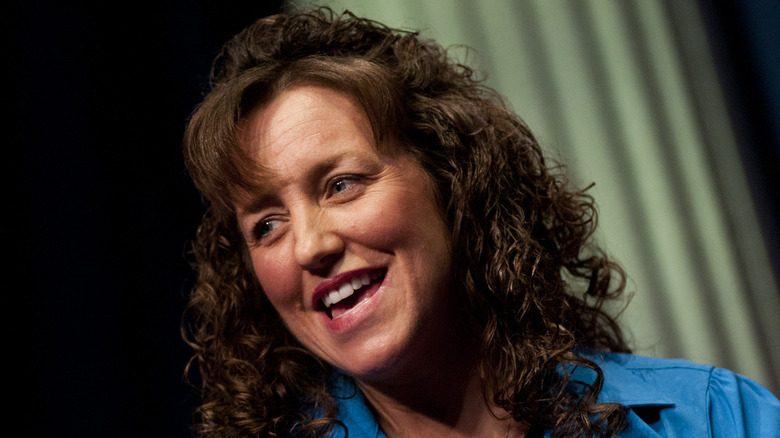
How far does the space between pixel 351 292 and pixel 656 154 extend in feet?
3.50

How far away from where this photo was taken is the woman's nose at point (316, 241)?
1.18m

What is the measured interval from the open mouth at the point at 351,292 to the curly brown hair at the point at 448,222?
0.57 feet

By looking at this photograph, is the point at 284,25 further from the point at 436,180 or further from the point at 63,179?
the point at 63,179

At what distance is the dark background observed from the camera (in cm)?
157

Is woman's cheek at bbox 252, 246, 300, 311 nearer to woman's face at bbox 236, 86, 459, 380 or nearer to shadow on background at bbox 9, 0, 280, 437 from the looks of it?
woman's face at bbox 236, 86, 459, 380

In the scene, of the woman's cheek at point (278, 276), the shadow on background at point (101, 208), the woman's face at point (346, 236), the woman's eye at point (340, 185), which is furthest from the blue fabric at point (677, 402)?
the shadow on background at point (101, 208)

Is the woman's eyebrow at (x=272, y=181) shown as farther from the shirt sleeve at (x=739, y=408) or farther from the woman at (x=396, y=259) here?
the shirt sleeve at (x=739, y=408)

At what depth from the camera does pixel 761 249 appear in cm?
183

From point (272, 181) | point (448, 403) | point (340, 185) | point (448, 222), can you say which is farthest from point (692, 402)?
point (272, 181)

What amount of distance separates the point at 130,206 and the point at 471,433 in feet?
3.40

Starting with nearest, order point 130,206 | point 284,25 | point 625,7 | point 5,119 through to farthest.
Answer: point 284,25 < point 5,119 < point 130,206 < point 625,7

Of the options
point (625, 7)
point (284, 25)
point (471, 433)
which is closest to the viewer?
point (471, 433)

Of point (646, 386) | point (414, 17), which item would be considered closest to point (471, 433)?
point (646, 386)

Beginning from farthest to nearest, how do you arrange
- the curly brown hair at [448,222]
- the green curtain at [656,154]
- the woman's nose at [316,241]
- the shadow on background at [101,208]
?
the green curtain at [656,154], the shadow on background at [101,208], the curly brown hair at [448,222], the woman's nose at [316,241]
